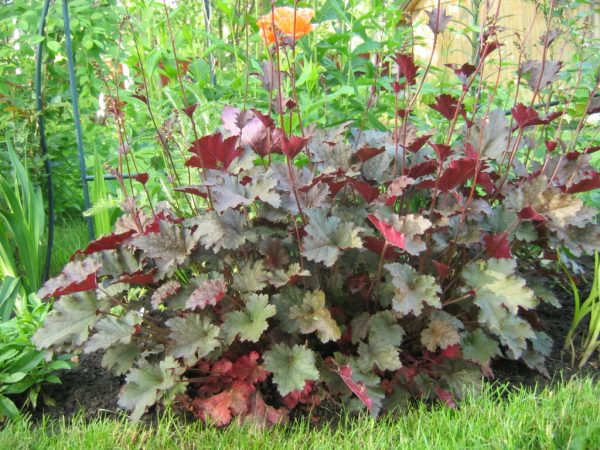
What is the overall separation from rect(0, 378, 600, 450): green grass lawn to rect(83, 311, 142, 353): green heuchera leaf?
0.25m

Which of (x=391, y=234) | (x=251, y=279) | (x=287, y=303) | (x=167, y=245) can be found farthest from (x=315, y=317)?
(x=167, y=245)

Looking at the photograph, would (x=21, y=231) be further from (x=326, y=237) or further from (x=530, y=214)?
(x=530, y=214)

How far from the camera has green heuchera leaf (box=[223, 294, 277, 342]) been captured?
1.75 m

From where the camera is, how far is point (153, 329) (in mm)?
2008

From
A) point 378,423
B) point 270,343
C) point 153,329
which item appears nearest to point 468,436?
point 378,423

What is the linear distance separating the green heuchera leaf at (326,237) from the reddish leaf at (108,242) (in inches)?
23.0

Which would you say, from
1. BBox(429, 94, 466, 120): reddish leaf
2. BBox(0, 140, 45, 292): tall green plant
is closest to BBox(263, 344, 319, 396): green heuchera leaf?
BBox(429, 94, 466, 120): reddish leaf

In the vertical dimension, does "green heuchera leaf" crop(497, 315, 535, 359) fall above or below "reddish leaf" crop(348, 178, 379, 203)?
below

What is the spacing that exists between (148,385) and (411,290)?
2.69 feet

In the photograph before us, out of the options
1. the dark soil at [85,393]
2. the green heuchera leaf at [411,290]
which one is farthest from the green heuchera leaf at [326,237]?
the dark soil at [85,393]

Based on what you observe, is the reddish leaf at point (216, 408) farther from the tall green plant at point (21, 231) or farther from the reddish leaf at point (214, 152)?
the tall green plant at point (21, 231)

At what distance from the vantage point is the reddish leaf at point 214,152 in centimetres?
183

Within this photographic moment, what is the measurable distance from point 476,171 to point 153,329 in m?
1.11

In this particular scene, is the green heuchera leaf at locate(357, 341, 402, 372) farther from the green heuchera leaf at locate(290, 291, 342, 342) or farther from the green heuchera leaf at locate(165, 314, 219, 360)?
the green heuchera leaf at locate(165, 314, 219, 360)
